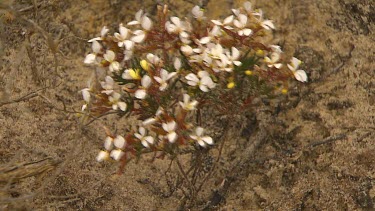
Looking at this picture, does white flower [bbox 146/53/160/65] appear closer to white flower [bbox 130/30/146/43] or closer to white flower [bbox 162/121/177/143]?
white flower [bbox 130/30/146/43]

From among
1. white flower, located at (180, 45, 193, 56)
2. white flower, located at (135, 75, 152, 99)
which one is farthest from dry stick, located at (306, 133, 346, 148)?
white flower, located at (135, 75, 152, 99)

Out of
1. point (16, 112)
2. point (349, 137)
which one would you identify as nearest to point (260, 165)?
point (349, 137)

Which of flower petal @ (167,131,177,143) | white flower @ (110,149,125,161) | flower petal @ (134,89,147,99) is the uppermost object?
flower petal @ (134,89,147,99)

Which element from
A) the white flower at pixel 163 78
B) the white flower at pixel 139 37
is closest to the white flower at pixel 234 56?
the white flower at pixel 163 78

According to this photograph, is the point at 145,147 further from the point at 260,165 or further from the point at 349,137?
the point at 349,137

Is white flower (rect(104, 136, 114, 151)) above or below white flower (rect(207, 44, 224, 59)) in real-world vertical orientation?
below

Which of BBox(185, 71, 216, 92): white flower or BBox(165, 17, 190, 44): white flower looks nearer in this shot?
BBox(185, 71, 216, 92): white flower

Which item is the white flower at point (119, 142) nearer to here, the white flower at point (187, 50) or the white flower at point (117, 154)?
the white flower at point (117, 154)
